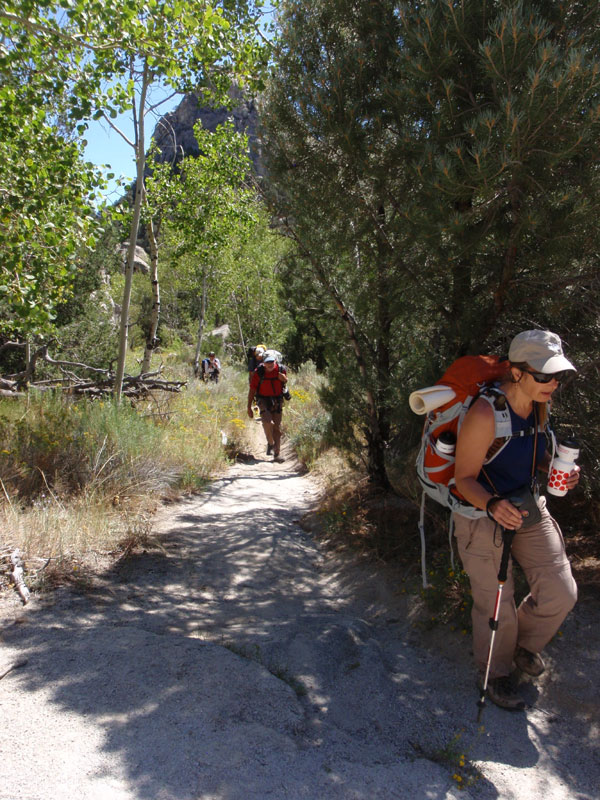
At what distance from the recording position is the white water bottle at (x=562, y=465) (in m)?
2.77

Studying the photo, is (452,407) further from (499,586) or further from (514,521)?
(499,586)

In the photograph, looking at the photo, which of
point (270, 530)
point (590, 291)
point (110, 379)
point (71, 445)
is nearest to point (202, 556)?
point (270, 530)

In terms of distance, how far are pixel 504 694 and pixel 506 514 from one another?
3.54 ft

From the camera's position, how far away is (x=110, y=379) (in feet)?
28.8

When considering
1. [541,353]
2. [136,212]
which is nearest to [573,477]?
[541,353]

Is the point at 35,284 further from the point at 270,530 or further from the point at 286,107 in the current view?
the point at 270,530

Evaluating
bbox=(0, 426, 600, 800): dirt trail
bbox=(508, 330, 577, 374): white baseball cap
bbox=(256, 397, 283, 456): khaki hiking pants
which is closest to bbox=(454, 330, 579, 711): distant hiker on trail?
bbox=(508, 330, 577, 374): white baseball cap

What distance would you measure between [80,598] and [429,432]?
8.58 ft

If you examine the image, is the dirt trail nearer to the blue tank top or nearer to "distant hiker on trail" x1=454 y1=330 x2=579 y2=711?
"distant hiker on trail" x1=454 y1=330 x2=579 y2=711

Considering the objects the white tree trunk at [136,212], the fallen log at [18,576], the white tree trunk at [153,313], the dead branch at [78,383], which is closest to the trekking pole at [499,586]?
the fallen log at [18,576]

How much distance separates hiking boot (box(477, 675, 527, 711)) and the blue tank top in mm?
1047

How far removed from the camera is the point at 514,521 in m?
2.63

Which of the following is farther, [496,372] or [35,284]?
[35,284]

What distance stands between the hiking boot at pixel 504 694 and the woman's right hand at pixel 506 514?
985 mm
